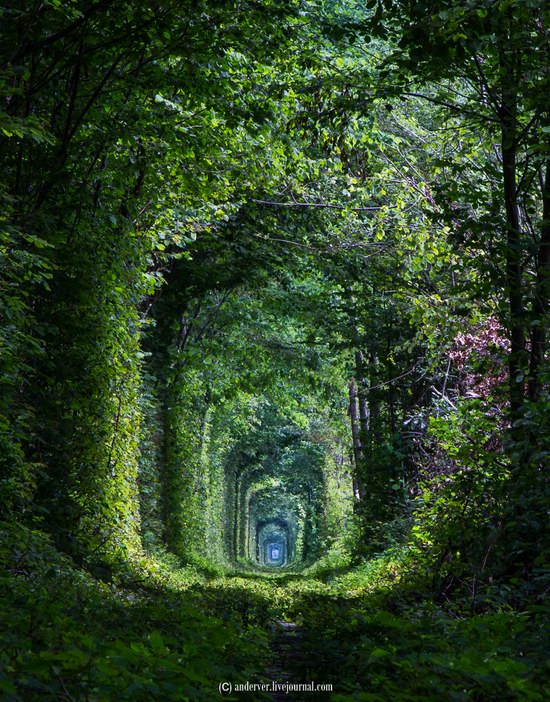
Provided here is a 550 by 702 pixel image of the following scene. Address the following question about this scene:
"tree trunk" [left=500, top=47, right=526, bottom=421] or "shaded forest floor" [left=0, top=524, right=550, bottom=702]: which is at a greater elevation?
"tree trunk" [left=500, top=47, right=526, bottom=421]

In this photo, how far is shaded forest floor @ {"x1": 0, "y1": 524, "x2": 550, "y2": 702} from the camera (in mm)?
3117

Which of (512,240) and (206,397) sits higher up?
(512,240)

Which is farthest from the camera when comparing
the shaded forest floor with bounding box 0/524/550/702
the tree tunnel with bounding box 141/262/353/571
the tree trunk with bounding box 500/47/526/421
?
the tree tunnel with bounding box 141/262/353/571

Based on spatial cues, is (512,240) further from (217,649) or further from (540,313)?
(217,649)

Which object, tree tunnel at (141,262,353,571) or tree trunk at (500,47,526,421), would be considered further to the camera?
tree tunnel at (141,262,353,571)

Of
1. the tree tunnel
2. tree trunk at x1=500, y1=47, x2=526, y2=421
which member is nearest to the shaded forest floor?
tree trunk at x1=500, y1=47, x2=526, y2=421

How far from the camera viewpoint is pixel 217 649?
4594 millimetres

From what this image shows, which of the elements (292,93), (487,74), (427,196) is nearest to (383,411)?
(427,196)

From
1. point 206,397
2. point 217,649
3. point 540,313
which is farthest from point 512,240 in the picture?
point 206,397

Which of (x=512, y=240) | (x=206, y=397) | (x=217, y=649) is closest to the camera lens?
(x=217, y=649)

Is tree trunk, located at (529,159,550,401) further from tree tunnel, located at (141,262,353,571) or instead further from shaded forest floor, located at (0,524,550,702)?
tree tunnel, located at (141,262,353,571)

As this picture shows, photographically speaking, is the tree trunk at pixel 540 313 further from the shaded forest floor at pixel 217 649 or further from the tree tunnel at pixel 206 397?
the tree tunnel at pixel 206 397

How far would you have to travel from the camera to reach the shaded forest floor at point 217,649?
3.12 m

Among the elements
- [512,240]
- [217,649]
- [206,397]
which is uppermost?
[512,240]
